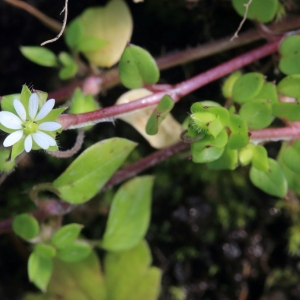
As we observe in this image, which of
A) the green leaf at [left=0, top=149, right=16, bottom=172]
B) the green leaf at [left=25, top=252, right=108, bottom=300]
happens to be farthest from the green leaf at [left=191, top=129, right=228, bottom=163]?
the green leaf at [left=25, top=252, right=108, bottom=300]

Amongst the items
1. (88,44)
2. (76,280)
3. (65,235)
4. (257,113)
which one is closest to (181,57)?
(88,44)

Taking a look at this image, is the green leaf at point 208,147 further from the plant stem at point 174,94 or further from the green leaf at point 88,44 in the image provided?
the green leaf at point 88,44

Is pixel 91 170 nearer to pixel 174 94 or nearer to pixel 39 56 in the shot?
pixel 174 94

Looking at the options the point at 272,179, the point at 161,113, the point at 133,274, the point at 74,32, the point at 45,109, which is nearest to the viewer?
the point at 45,109

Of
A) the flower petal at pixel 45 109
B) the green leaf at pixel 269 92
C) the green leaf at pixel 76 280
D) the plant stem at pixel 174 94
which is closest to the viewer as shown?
the flower petal at pixel 45 109

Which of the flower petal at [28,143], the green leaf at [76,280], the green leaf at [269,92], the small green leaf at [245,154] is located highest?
the flower petal at [28,143]

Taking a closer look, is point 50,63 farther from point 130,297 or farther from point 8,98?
point 130,297

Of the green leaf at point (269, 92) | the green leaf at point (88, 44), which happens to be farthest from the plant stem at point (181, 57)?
the green leaf at point (269, 92)
